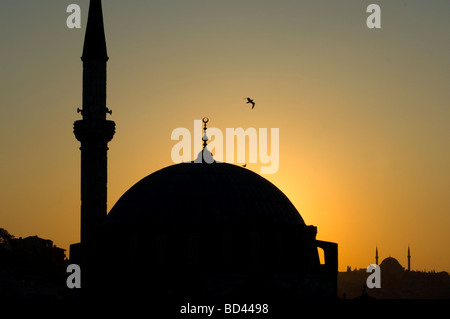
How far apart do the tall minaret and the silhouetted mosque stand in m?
0.06

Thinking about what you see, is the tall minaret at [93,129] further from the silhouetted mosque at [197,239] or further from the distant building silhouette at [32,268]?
the distant building silhouette at [32,268]

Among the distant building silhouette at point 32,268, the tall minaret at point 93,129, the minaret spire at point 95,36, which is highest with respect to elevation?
the minaret spire at point 95,36

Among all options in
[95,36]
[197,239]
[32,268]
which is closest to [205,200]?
[197,239]

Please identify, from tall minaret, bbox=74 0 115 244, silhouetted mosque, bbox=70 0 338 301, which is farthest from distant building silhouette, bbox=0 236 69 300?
silhouetted mosque, bbox=70 0 338 301

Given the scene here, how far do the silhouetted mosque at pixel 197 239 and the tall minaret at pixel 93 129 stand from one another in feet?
0.20

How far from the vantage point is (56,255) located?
12850 cm

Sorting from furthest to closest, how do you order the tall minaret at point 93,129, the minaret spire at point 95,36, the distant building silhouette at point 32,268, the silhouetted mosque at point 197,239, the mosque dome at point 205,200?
the distant building silhouette at point 32,268, the minaret spire at point 95,36, the tall minaret at point 93,129, the mosque dome at point 205,200, the silhouetted mosque at point 197,239

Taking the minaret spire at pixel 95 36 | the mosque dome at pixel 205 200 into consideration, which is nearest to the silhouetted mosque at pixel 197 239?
the mosque dome at pixel 205 200

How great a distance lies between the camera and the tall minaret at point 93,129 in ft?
208

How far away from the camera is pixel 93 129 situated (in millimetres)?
64312

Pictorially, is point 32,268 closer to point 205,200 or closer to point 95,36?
point 95,36

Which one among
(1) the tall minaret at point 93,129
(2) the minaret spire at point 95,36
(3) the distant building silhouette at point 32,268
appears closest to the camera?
(1) the tall minaret at point 93,129

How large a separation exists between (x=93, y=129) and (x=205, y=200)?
26.4 ft
